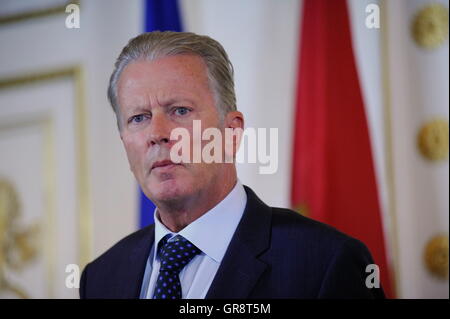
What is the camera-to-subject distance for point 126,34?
2.32 meters

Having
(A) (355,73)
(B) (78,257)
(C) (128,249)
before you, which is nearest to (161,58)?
(C) (128,249)

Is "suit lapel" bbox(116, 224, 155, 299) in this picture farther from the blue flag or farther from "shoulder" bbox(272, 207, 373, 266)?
the blue flag

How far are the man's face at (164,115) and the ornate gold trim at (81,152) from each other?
899 mm

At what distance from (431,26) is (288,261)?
1192mm

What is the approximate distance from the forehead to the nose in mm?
46

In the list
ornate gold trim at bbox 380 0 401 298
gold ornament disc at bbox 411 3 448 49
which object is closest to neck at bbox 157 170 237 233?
ornate gold trim at bbox 380 0 401 298

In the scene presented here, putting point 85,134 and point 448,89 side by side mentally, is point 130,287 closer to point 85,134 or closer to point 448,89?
point 85,134

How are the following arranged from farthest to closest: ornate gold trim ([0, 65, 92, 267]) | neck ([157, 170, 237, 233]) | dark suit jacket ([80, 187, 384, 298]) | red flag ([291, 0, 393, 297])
Answer: ornate gold trim ([0, 65, 92, 267]) → red flag ([291, 0, 393, 297]) → neck ([157, 170, 237, 233]) → dark suit jacket ([80, 187, 384, 298])

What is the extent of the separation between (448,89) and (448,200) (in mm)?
363

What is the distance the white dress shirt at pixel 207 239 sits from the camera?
140cm

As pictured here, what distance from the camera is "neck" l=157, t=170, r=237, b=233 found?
1.42 m

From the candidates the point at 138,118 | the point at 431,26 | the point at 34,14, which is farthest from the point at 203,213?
the point at 34,14

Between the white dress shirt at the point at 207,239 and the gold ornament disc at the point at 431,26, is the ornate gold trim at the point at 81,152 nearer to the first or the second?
the white dress shirt at the point at 207,239

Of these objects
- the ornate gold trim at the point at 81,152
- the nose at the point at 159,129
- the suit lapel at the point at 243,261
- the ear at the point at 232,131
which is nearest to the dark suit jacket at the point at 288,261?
the suit lapel at the point at 243,261
